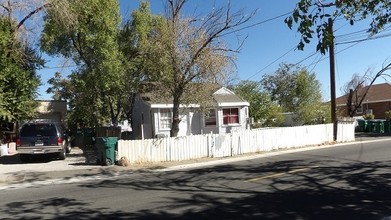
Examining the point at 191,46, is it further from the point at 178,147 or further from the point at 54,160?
the point at 54,160

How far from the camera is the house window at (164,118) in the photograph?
1154 inches

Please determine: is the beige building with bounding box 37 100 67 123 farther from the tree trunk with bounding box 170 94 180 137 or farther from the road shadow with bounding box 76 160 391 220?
the road shadow with bounding box 76 160 391 220

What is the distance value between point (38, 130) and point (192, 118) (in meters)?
13.8

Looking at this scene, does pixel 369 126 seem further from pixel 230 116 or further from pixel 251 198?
pixel 251 198

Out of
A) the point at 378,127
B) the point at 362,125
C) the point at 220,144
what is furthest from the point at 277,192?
the point at 362,125

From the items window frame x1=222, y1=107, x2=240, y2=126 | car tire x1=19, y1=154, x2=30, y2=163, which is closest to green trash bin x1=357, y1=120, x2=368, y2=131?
Result: window frame x1=222, y1=107, x2=240, y2=126

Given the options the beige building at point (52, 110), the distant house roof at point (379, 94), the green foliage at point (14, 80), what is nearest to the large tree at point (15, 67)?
the green foliage at point (14, 80)

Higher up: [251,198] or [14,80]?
[14,80]

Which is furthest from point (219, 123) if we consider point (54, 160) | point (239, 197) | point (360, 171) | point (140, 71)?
point (239, 197)

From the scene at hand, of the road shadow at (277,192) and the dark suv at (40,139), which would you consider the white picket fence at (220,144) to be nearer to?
the dark suv at (40,139)

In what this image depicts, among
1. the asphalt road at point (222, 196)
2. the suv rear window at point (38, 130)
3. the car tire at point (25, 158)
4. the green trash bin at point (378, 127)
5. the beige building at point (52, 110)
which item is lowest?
the asphalt road at point (222, 196)

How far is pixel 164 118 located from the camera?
29.5 metres

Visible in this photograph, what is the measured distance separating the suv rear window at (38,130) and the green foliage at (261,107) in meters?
28.4

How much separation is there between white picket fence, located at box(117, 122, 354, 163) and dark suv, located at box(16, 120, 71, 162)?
2706 millimetres
